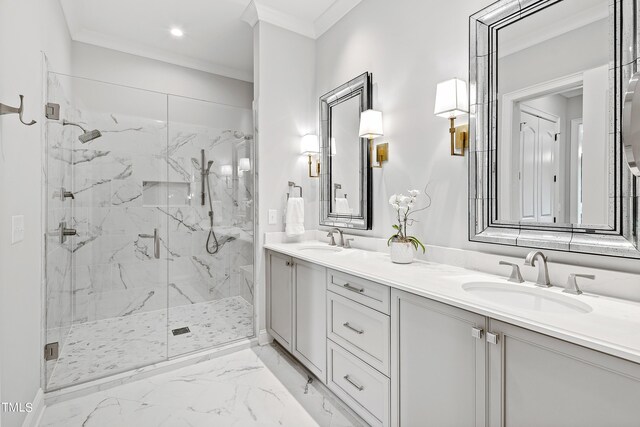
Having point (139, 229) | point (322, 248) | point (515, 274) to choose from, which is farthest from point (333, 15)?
point (515, 274)

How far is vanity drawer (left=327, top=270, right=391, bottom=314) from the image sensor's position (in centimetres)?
150

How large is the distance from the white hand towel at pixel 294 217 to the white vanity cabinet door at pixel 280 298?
0.90 ft

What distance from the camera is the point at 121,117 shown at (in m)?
2.35

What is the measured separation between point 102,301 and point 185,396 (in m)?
1.07

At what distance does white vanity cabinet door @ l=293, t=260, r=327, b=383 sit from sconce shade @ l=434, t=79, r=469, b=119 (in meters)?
1.15

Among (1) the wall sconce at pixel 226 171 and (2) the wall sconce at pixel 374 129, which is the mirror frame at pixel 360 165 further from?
(1) the wall sconce at pixel 226 171

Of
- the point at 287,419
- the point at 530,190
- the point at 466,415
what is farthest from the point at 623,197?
the point at 287,419

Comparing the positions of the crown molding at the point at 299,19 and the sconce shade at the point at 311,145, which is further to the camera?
the sconce shade at the point at 311,145

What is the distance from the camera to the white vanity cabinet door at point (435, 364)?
1114mm

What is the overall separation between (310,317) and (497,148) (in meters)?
1.48

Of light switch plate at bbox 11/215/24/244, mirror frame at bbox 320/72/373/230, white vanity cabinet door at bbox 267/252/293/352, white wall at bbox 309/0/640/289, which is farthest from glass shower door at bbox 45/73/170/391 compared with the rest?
white wall at bbox 309/0/640/289

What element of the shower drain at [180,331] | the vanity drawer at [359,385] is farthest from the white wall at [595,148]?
the shower drain at [180,331]

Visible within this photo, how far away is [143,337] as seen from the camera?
2430mm

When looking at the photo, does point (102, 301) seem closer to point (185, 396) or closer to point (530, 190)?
point (185, 396)
